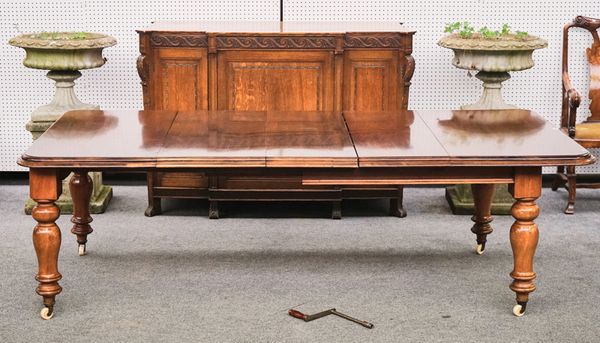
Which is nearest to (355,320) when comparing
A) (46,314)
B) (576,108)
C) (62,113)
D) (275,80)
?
(46,314)

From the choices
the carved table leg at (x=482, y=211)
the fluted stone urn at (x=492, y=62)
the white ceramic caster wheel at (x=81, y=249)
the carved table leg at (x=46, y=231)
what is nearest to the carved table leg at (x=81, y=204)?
the white ceramic caster wheel at (x=81, y=249)

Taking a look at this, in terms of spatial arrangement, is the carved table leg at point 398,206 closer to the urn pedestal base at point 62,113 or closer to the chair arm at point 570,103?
the chair arm at point 570,103

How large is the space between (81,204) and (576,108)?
10.7ft

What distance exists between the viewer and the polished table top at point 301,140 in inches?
184

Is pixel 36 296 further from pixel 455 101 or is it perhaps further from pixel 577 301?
pixel 455 101

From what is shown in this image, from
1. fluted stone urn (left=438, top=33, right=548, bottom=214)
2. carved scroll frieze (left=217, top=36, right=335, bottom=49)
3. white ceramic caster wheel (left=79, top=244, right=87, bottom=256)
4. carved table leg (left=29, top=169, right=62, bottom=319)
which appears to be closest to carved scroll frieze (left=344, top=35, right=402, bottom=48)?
carved scroll frieze (left=217, top=36, right=335, bottom=49)

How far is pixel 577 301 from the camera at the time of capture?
5.19 metres

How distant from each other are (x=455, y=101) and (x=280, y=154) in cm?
304

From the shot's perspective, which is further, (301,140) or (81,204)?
(81,204)

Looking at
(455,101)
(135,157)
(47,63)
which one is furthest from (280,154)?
(455,101)

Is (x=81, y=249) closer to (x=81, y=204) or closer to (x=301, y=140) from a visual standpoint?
(x=81, y=204)

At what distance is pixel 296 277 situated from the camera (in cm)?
554

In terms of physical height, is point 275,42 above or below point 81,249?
above

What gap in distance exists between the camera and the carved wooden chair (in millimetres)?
6734
